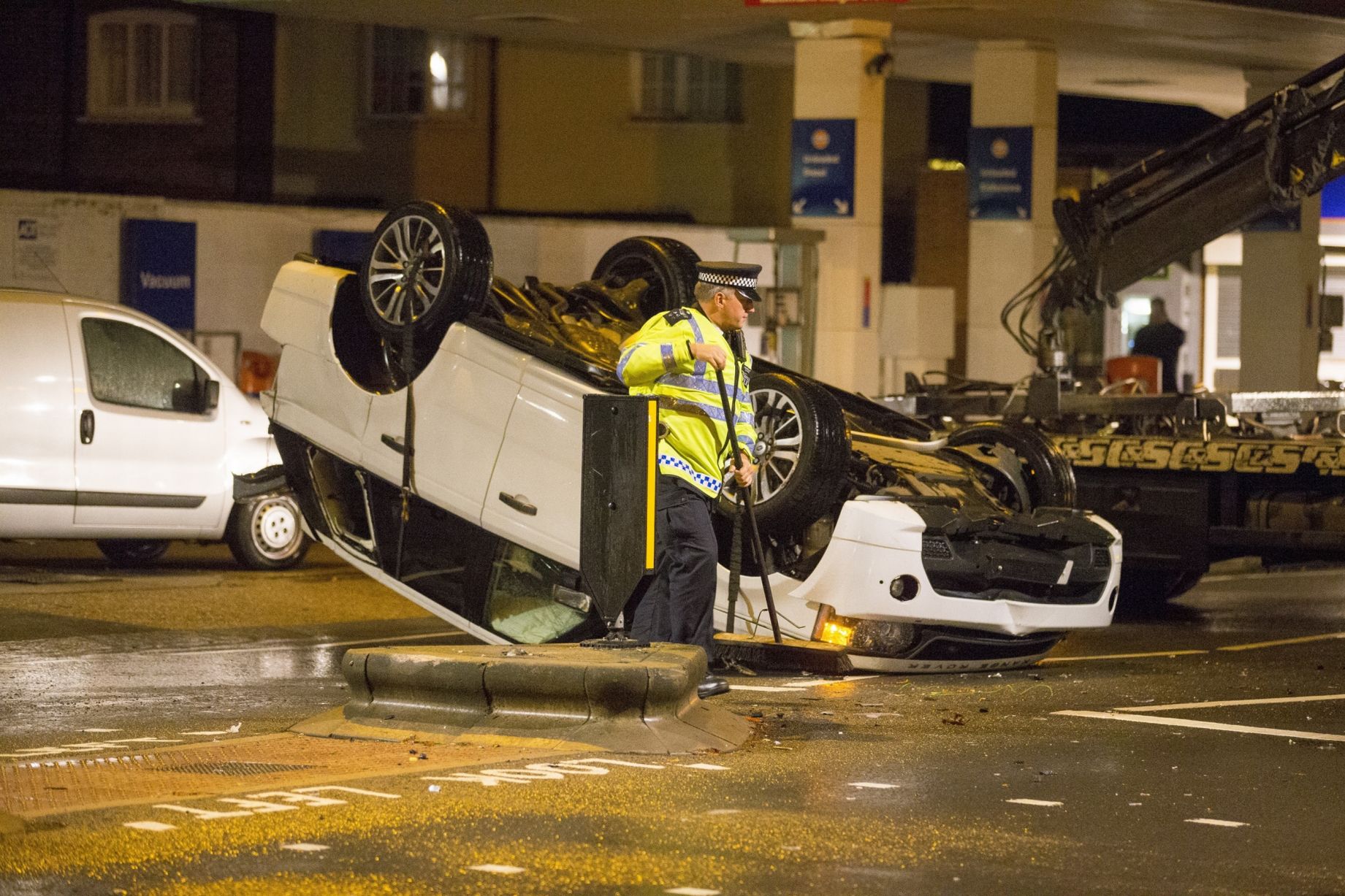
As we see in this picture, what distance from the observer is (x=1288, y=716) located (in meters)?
8.64

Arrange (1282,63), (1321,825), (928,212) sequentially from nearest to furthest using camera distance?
1. (1321,825)
2. (1282,63)
3. (928,212)

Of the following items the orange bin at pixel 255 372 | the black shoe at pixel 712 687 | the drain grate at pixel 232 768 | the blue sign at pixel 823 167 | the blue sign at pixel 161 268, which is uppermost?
the blue sign at pixel 823 167

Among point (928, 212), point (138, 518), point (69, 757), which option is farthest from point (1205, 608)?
point (928, 212)

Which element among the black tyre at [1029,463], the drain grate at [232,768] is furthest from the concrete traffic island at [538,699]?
the black tyre at [1029,463]

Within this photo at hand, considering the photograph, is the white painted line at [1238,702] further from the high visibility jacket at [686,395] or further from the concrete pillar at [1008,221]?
the concrete pillar at [1008,221]

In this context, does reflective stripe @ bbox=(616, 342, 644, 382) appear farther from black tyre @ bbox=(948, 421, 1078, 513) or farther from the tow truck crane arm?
the tow truck crane arm

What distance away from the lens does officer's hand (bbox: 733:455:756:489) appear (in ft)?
27.6

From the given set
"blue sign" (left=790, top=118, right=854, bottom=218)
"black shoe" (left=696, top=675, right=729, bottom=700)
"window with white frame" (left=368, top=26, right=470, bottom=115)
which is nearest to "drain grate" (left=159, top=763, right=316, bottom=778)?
"black shoe" (left=696, top=675, right=729, bottom=700)

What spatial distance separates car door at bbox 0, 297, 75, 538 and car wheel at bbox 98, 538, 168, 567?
1411mm

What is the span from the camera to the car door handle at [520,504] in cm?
914

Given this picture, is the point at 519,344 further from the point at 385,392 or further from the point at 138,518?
the point at 138,518

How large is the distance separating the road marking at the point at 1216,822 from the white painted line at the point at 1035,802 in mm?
405

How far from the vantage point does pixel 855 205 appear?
2112 cm

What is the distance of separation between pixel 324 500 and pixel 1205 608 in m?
6.04
